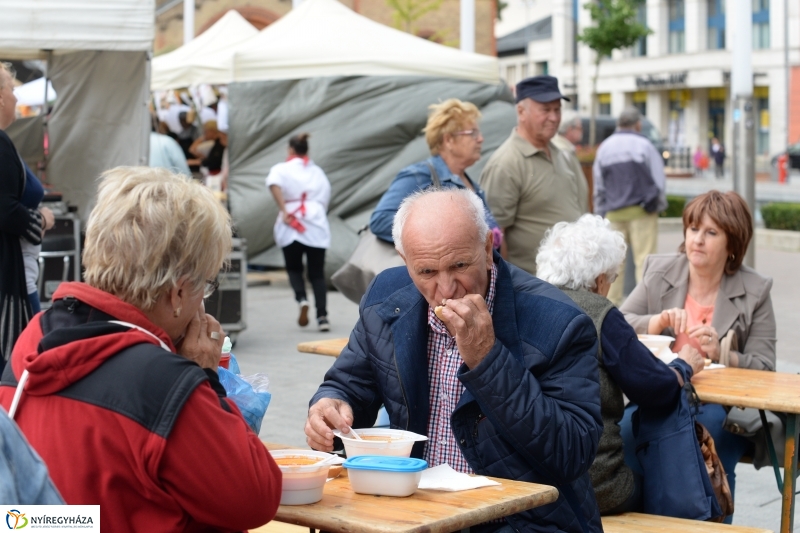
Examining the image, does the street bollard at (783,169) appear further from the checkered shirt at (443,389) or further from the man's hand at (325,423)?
the man's hand at (325,423)

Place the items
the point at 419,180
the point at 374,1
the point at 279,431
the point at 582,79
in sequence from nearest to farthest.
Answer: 1. the point at 419,180
2. the point at 279,431
3. the point at 374,1
4. the point at 582,79

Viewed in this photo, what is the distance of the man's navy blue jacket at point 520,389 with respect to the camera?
2729mm

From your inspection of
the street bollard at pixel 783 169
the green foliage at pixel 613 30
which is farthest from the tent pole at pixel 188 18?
the street bollard at pixel 783 169

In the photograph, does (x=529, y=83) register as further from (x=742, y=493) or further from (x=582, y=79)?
(x=582, y=79)

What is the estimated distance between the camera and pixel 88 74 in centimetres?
938

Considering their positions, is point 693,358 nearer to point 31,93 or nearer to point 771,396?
point 771,396

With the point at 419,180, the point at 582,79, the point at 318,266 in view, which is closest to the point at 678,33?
the point at 582,79

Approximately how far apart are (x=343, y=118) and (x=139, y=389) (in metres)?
11.3

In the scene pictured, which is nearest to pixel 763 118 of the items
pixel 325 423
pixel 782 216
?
pixel 782 216

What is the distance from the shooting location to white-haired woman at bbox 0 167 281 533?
2.01 metres

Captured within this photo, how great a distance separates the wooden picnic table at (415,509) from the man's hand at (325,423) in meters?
0.22

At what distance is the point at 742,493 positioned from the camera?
5438mm

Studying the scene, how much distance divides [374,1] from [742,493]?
30560 millimetres

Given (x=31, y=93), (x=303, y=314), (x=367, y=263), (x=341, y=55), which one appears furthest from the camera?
(x=341, y=55)
